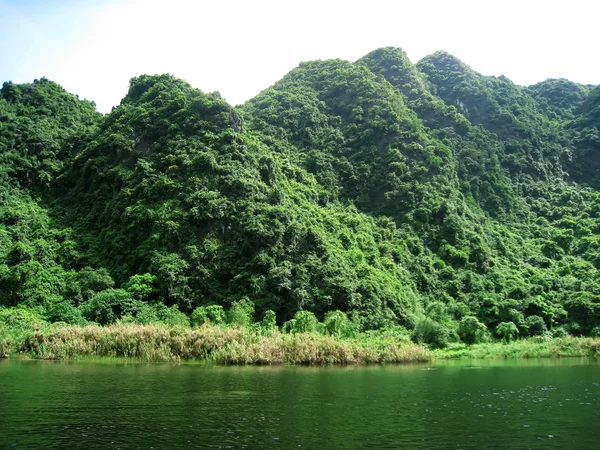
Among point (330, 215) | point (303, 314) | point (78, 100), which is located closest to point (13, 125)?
point (78, 100)

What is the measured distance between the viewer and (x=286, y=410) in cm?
1969

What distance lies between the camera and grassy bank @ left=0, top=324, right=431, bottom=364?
124ft

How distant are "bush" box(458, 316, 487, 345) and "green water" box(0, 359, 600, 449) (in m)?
27.3

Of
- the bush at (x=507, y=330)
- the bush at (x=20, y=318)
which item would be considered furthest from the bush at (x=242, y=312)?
the bush at (x=507, y=330)

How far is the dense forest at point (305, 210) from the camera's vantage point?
2176 inches

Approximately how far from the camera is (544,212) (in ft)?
307

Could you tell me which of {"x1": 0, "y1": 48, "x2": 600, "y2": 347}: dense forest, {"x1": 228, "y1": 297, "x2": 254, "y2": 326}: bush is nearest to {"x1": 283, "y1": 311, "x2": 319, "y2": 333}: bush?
{"x1": 0, "y1": 48, "x2": 600, "y2": 347}: dense forest

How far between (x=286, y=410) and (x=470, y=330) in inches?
1741

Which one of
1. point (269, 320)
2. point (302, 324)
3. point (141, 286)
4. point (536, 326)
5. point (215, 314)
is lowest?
point (536, 326)

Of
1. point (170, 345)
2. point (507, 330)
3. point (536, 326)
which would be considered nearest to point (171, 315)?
point (170, 345)

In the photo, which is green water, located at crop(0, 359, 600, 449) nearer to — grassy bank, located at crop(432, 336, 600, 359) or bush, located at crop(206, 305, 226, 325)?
bush, located at crop(206, 305, 226, 325)

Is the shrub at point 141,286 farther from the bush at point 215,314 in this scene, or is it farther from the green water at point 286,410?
the green water at point 286,410

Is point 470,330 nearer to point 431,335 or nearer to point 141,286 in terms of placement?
point 431,335

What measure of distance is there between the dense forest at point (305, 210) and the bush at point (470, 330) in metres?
0.16
